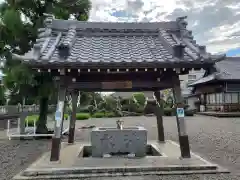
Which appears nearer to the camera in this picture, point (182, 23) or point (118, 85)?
point (118, 85)

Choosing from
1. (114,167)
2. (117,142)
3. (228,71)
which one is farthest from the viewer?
(228,71)

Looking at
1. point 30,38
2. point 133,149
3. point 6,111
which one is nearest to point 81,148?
point 133,149

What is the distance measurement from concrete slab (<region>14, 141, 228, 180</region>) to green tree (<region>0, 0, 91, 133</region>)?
15.6 ft

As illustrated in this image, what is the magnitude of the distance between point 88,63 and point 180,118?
2753 millimetres

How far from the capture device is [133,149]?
7242 mm

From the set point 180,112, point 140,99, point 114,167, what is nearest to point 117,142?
point 114,167

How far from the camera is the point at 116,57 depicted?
6395 mm

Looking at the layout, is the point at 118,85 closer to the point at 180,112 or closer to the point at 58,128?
the point at 180,112

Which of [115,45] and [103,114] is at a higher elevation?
[115,45]

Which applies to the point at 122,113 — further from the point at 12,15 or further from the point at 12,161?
the point at 12,161

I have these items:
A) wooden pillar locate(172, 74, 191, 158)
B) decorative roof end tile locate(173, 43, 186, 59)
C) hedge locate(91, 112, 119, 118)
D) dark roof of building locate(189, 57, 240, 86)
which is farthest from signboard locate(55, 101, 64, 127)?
hedge locate(91, 112, 119, 118)

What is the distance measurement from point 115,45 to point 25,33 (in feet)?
17.8

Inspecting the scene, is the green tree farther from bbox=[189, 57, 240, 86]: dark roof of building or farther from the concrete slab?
bbox=[189, 57, 240, 86]: dark roof of building

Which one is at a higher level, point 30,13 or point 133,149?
point 30,13
